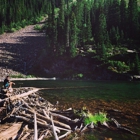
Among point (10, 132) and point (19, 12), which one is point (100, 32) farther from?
point (10, 132)

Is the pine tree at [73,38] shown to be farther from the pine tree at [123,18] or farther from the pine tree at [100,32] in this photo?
the pine tree at [123,18]

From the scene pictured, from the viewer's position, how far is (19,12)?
498 ft

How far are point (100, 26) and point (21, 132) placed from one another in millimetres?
101349

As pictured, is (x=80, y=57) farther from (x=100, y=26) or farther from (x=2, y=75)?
(x=2, y=75)

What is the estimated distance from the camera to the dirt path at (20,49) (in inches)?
3662

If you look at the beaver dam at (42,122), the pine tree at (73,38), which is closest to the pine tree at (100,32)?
the pine tree at (73,38)

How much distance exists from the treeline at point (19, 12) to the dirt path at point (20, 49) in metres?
7.41

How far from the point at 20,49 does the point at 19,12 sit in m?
49.8

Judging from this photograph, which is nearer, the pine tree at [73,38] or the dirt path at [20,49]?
the dirt path at [20,49]

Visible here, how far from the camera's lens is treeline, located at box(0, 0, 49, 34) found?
144 m

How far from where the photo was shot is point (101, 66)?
291 ft

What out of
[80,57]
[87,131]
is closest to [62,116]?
[87,131]

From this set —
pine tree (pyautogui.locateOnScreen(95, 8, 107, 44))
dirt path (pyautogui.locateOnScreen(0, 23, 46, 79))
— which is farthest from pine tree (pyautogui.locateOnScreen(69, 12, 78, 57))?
dirt path (pyautogui.locateOnScreen(0, 23, 46, 79))

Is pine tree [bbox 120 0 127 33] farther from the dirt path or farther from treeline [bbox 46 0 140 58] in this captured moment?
the dirt path
